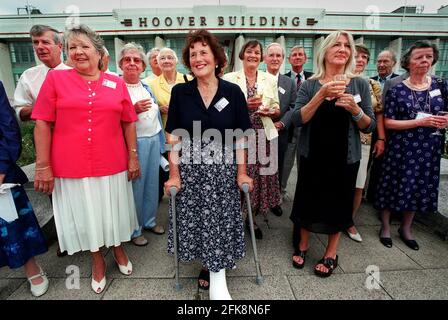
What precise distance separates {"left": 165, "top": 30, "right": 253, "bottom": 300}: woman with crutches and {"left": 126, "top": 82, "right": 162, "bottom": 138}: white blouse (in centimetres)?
87

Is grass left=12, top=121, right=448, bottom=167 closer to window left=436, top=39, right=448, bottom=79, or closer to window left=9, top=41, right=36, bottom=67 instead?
window left=9, top=41, right=36, bottom=67

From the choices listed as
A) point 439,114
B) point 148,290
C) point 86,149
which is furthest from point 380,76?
point 148,290

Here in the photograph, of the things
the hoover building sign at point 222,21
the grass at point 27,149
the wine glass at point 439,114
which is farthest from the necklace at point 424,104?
the hoover building sign at point 222,21

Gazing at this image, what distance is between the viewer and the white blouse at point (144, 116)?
112 inches

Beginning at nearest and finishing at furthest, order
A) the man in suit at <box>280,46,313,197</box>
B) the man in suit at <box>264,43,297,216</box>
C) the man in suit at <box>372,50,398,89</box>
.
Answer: the man in suit at <box>264,43,297,216</box>, the man in suit at <box>372,50,398,89</box>, the man in suit at <box>280,46,313,197</box>

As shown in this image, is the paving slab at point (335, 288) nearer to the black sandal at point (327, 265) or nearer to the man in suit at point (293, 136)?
the black sandal at point (327, 265)

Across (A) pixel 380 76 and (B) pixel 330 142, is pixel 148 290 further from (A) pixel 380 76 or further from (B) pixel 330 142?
(A) pixel 380 76

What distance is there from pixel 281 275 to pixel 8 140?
2.76m

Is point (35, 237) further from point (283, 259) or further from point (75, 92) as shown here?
point (283, 259)

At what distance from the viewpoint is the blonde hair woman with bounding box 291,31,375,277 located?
224 cm

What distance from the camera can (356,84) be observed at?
2.31m

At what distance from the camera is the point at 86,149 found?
2096 millimetres

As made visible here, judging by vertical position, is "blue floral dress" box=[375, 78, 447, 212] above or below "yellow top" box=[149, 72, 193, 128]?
below

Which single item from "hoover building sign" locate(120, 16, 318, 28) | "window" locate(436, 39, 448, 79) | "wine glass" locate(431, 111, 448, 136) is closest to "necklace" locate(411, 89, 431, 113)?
"wine glass" locate(431, 111, 448, 136)
